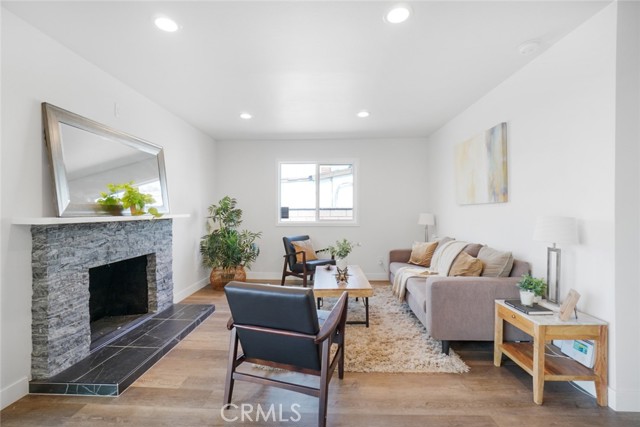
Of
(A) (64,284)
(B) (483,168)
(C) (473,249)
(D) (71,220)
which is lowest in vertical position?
(A) (64,284)

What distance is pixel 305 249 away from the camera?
4.92 m

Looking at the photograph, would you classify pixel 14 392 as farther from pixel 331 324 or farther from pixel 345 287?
pixel 345 287

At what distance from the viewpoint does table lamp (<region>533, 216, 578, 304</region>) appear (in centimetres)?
204

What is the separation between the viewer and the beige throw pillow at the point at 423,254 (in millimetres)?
4180

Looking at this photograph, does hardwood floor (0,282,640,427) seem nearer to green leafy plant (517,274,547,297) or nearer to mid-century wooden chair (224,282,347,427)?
mid-century wooden chair (224,282,347,427)

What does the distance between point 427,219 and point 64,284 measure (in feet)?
15.3

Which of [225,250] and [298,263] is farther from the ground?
[225,250]

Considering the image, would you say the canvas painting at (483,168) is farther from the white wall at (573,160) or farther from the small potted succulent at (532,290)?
the small potted succulent at (532,290)

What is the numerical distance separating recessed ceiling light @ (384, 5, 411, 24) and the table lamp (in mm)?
1737

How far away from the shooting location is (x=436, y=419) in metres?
1.79

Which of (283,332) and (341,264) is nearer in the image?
(283,332)

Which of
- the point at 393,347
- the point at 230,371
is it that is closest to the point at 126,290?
the point at 230,371

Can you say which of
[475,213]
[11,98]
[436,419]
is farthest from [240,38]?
[475,213]

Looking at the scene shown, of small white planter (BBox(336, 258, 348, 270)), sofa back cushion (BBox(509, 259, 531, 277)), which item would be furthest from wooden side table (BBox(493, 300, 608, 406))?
small white planter (BBox(336, 258, 348, 270))
